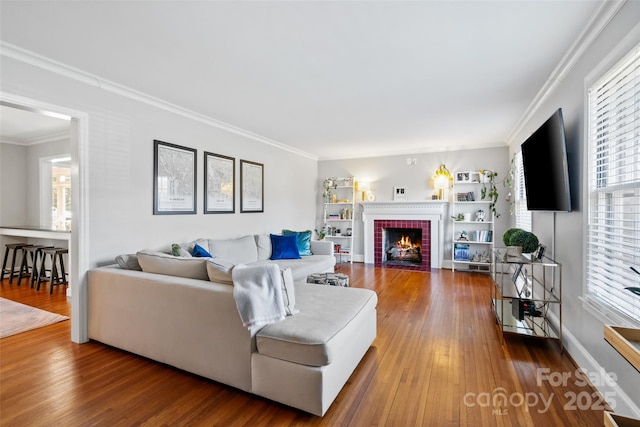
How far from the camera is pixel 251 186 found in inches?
202

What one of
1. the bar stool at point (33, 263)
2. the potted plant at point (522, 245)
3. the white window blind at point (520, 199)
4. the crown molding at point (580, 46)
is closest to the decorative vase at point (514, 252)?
the potted plant at point (522, 245)

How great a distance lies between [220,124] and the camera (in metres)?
4.43

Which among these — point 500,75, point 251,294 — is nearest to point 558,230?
point 500,75

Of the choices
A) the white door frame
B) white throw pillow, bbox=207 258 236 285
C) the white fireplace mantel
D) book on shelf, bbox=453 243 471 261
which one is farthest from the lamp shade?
the white door frame

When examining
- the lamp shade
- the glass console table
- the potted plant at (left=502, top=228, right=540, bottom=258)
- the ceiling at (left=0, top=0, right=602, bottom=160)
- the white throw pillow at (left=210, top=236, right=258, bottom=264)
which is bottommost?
the glass console table

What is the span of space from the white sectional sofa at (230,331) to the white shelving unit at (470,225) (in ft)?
13.4

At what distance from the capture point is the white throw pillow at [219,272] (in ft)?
7.07

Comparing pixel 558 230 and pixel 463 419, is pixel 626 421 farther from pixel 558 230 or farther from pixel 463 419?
pixel 558 230

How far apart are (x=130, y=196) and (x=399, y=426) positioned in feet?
10.5

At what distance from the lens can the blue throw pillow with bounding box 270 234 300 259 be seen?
479 cm

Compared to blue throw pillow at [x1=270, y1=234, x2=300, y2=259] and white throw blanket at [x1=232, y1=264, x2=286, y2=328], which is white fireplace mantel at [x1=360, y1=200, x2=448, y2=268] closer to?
blue throw pillow at [x1=270, y1=234, x2=300, y2=259]

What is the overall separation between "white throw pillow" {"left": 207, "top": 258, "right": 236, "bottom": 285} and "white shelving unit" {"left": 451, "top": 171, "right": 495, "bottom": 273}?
502 centimetres

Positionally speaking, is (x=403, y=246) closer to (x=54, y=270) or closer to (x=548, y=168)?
(x=548, y=168)

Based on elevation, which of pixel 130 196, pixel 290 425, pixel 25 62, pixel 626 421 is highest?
pixel 25 62
